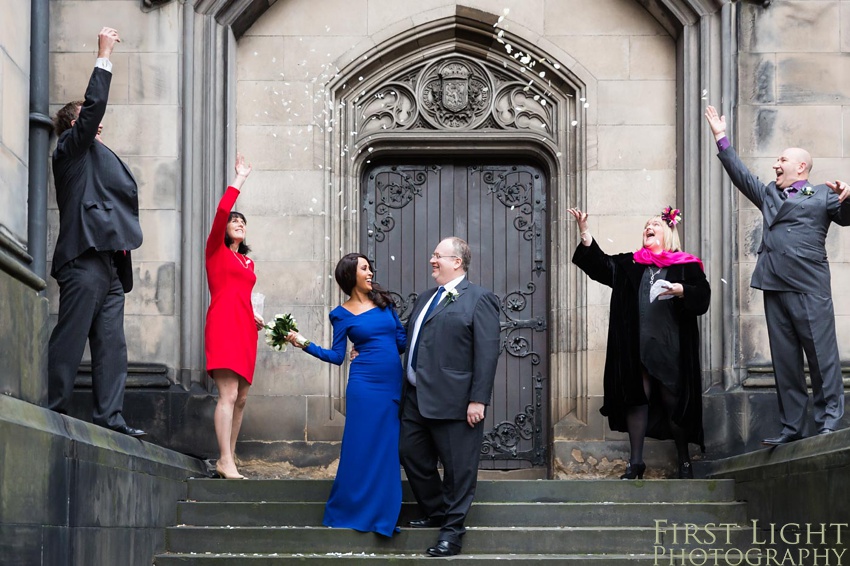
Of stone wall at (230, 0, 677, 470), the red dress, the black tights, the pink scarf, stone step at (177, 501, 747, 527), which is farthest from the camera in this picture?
stone wall at (230, 0, 677, 470)

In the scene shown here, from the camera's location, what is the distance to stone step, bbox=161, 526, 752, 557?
25.4 feet

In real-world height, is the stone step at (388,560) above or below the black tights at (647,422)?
below

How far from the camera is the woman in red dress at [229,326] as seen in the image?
8.78 metres

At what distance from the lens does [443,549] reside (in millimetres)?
7508

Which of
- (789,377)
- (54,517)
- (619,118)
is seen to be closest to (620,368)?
(789,377)

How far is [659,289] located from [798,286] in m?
1.12

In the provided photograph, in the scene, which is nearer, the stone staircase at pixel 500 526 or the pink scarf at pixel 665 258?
the stone staircase at pixel 500 526

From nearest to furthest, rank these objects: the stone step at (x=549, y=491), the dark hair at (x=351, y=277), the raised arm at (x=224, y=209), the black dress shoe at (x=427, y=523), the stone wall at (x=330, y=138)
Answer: the black dress shoe at (x=427, y=523), the dark hair at (x=351, y=277), the stone step at (x=549, y=491), the raised arm at (x=224, y=209), the stone wall at (x=330, y=138)

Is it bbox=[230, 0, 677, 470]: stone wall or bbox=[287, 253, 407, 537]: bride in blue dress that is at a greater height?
bbox=[230, 0, 677, 470]: stone wall

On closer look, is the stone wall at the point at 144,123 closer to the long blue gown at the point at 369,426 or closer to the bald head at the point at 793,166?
the long blue gown at the point at 369,426

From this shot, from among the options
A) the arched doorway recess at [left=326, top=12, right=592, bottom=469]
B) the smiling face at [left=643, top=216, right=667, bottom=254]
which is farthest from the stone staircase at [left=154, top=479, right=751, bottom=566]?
the arched doorway recess at [left=326, top=12, right=592, bottom=469]

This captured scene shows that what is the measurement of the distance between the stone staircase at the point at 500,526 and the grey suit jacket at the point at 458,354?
767mm

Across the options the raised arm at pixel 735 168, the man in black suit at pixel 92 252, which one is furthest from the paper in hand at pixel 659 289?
the man in black suit at pixel 92 252

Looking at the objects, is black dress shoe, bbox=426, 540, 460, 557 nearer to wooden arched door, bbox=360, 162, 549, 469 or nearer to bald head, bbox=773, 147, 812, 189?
bald head, bbox=773, 147, 812, 189
